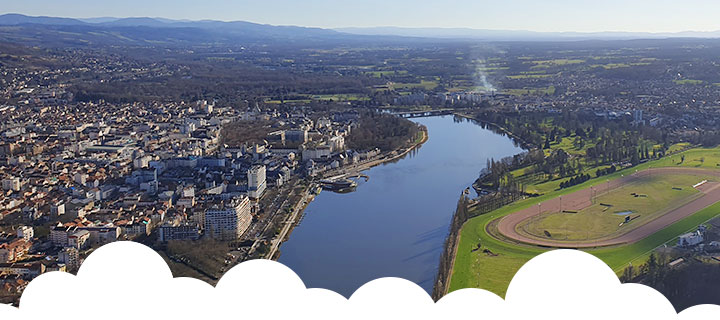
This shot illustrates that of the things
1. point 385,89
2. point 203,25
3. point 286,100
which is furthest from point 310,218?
point 203,25

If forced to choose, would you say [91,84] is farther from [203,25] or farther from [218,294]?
[203,25]

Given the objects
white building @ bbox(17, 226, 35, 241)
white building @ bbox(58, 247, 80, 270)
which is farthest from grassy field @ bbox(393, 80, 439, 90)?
white building @ bbox(58, 247, 80, 270)

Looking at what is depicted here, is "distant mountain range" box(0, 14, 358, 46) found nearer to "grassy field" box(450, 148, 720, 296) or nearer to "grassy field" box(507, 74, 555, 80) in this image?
"grassy field" box(507, 74, 555, 80)

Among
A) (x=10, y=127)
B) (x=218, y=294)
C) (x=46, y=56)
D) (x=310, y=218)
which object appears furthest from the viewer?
(x=46, y=56)

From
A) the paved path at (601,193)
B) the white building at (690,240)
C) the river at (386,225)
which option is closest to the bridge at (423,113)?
the river at (386,225)

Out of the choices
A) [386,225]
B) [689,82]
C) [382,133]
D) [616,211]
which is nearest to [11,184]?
[386,225]
